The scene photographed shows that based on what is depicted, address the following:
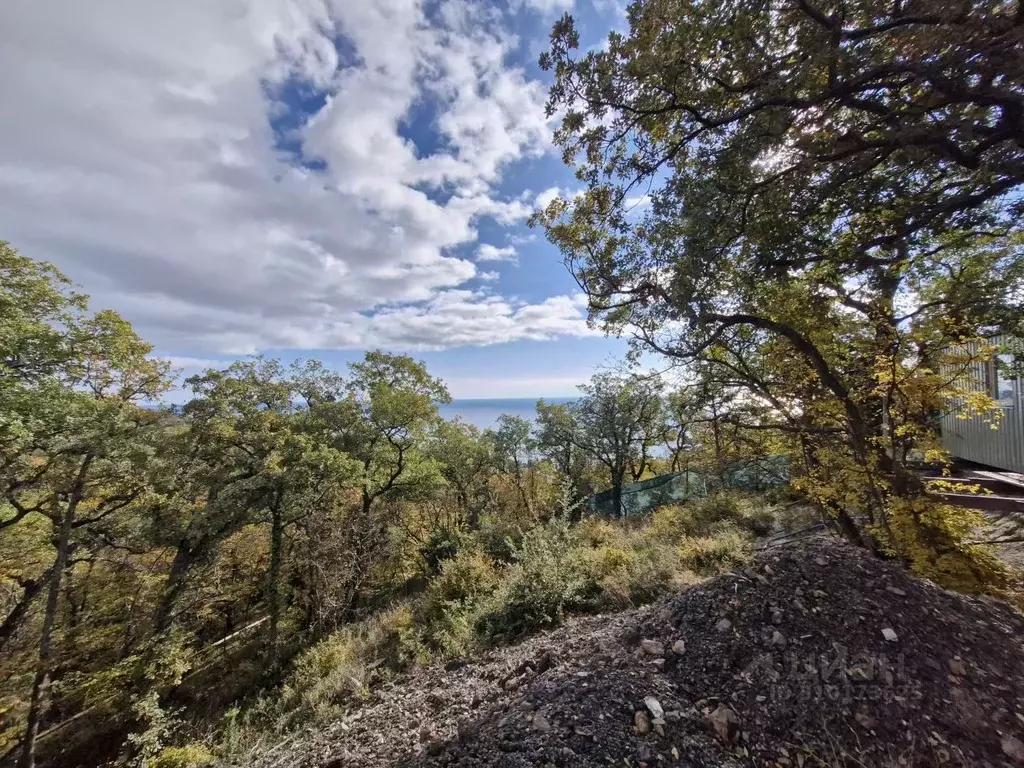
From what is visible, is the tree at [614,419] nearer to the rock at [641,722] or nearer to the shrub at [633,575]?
the shrub at [633,575]

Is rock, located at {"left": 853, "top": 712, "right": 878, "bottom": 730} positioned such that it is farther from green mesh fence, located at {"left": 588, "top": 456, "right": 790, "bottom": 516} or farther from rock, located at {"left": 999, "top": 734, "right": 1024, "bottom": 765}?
green mesh fence, located at {"left": 588, "top": 456, "right": 790, "bottom": 516}

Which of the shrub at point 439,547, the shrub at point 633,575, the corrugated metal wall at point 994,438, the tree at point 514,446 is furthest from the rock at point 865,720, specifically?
the tree at point 514,446

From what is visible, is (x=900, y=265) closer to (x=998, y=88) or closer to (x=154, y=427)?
(x=998, y=88)

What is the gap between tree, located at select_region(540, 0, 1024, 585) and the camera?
2.97m

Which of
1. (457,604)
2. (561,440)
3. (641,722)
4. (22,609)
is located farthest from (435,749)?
(561,440)

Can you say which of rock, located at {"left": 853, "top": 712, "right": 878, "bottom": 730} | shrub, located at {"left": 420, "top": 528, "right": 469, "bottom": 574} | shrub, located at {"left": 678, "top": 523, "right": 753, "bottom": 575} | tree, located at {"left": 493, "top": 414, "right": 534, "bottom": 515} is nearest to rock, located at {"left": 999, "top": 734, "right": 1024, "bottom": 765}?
rock, located at {"left": 853, "top": 712, "right": 878, "bottom": 730}

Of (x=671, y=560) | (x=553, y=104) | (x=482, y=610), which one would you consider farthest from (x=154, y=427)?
(x=671, y=560)

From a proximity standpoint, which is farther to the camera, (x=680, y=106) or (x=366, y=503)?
(x=366, y=503)

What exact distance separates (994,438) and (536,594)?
11.5m

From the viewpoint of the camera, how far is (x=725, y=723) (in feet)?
7.68

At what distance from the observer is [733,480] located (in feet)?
41.0

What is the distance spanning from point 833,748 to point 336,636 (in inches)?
316

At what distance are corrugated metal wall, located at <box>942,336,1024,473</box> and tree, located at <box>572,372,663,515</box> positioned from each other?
8.23 metres

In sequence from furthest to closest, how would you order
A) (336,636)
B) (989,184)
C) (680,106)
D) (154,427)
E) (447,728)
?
(154,427), (336,636), (680,106), (989,184), (447,728)
